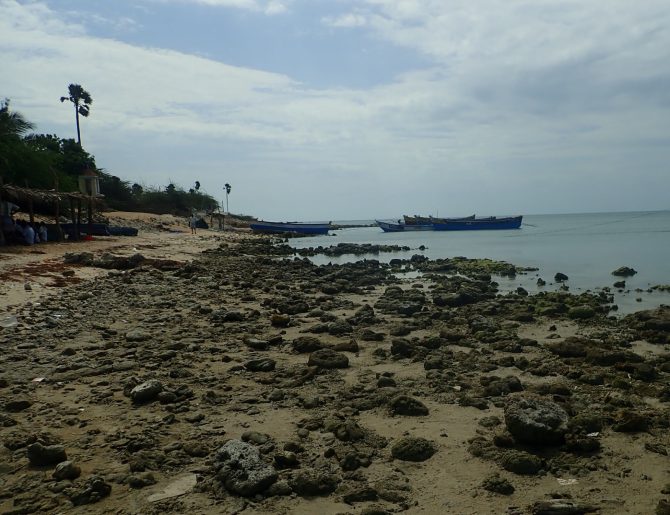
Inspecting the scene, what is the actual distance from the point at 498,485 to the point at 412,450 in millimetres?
990

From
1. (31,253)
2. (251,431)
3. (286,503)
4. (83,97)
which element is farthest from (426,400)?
(83,97)

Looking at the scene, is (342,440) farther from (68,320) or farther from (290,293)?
(290,293)

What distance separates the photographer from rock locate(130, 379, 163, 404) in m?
7.37

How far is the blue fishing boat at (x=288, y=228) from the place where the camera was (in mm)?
80062

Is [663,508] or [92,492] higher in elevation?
[92,492]

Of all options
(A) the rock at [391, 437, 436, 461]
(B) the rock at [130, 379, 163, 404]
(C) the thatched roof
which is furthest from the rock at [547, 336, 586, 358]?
(C) the thatched roof

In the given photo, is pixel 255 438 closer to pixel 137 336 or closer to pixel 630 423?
pixel 630 423

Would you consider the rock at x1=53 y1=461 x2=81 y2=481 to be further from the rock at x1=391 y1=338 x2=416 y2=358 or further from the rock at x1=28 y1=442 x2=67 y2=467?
the rock at x1=391 y1=338 x2=416 y2=358

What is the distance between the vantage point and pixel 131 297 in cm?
1544

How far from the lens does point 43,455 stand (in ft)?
18.3

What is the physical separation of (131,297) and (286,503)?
11586mm

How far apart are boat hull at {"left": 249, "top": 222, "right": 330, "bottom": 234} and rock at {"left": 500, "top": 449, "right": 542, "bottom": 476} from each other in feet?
241

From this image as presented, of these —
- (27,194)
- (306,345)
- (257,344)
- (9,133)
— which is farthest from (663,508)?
(9,133)

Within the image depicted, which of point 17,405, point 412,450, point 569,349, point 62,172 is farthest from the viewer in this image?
point 62,172
